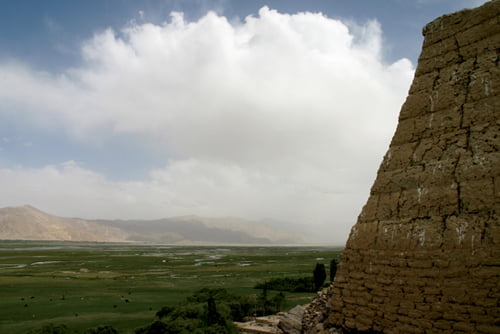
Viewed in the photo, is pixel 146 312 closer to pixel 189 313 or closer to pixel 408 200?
pixel 189 313

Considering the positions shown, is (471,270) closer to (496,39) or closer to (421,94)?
(421,94)

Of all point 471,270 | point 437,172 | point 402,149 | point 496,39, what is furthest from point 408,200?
point 496,39

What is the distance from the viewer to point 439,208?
7.89m

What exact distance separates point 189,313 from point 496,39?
18.5 metres

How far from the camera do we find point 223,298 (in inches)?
1030

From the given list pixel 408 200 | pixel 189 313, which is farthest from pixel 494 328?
pixel 189 313

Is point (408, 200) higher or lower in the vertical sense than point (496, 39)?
lower

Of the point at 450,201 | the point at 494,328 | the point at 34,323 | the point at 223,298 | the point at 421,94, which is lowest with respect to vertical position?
the point at 34,323

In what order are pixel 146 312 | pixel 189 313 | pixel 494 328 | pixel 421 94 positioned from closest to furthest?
pixel 494 328
pixel 421 94
pixel 189 313
pixel 146 312

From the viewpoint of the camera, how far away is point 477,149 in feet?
25.6

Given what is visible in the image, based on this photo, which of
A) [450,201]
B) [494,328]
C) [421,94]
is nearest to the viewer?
[494,328]

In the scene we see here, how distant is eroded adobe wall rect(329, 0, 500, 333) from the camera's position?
7.02 m

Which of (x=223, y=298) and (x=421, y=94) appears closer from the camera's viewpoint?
(x=421, y=94)

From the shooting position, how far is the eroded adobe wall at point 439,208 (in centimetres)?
702
